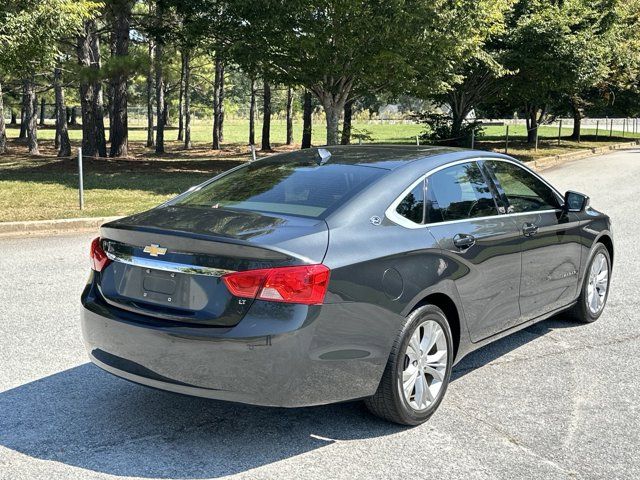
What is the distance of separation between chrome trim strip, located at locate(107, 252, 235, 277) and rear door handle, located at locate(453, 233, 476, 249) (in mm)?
1579

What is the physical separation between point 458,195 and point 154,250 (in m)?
2.07

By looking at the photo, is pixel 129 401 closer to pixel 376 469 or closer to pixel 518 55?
pixel 376 469

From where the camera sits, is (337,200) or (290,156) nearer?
(337,200)

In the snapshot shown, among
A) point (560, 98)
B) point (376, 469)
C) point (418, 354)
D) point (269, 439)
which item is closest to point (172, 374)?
point (269, 439)

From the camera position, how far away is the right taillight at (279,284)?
3.61 meters

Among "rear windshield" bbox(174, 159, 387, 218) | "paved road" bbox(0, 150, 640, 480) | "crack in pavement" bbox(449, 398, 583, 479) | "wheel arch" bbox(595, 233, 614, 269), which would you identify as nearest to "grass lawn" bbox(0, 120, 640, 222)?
"paved road" bbox(0, 150, 640, 480)

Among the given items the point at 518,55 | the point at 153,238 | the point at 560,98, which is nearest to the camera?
the point at 153,238

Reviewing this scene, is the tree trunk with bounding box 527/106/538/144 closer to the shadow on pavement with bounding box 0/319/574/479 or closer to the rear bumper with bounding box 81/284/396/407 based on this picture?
the shadow on pavement with bounding box 0/319/574/479

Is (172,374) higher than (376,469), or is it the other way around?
(172,374)

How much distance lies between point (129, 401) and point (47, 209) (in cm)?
951

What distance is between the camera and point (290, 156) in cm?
529

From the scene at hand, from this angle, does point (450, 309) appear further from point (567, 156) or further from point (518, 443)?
point (567, 156)

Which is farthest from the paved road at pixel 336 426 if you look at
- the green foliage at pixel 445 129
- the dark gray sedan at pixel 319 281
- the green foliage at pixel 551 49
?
the green foliage at pixel 445 129

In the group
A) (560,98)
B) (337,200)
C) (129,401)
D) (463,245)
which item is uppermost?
(560,98)
